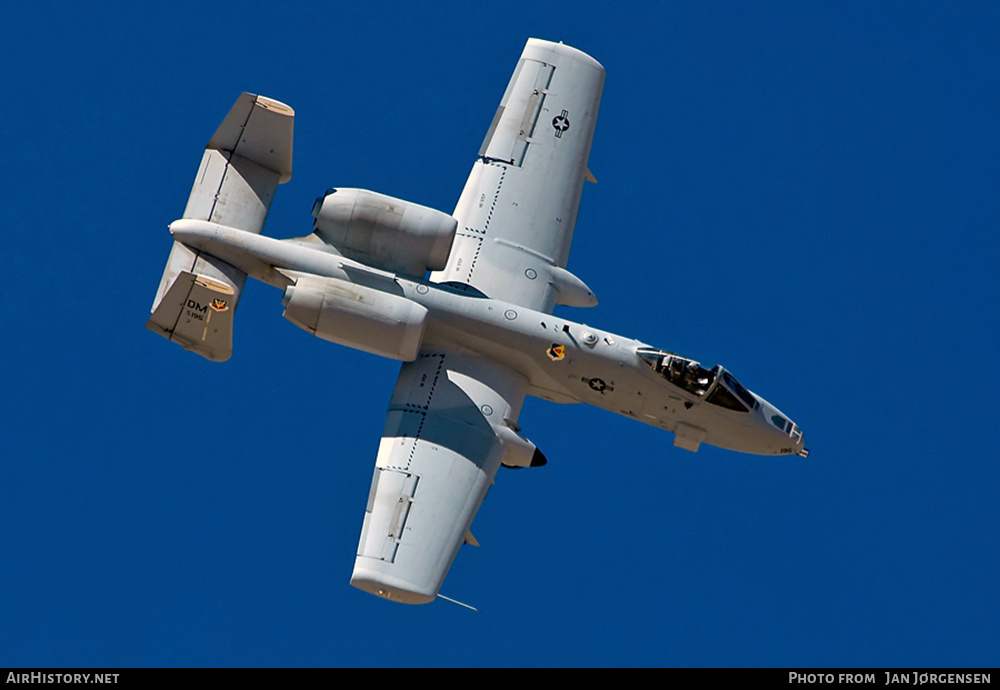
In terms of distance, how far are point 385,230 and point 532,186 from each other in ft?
15.4

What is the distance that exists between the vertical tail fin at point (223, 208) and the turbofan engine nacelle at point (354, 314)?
5.17 ft

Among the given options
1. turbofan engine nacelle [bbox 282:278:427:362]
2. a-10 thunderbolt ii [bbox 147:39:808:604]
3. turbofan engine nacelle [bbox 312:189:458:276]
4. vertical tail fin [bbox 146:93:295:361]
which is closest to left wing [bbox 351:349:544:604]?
a-10 thunderbolt ii [bbox 147:39:808:604]

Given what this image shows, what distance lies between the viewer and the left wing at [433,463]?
3844 cm

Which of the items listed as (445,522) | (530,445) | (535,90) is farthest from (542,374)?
(535,90)

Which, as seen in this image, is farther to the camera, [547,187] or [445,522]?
[547,187]

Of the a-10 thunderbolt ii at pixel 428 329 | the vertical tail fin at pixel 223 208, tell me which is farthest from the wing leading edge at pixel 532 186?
the vertical tail fin at pixel 223 208

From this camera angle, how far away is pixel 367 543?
38531 mm

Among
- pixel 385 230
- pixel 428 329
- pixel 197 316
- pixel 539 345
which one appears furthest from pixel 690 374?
Result: pixel 197 316

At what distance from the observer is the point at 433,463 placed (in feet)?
129

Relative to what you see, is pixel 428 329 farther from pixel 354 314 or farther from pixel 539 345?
pixel 539 345

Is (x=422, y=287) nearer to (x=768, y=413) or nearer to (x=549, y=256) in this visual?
(x=549, y=256)

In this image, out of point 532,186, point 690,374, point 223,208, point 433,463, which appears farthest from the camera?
point 532,186

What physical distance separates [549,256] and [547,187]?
6.00 feet

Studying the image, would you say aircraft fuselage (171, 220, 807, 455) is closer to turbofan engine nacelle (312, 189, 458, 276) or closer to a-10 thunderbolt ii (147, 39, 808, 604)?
a-10 thunderbolt ii (147, 39, 808, 604)
